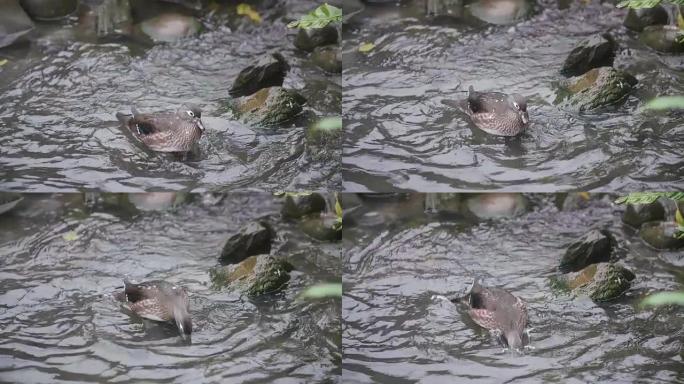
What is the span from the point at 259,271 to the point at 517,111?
1.07 m

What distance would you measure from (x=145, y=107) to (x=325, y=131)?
0.65 meters

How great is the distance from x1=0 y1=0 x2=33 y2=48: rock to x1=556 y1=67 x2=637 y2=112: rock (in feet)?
6.36

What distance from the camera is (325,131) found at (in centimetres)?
304

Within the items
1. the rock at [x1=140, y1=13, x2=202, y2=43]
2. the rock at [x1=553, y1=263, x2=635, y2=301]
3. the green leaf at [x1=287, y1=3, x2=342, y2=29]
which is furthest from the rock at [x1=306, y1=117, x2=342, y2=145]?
the rock at [x1=553, y1=263, x2=635, y2=301]

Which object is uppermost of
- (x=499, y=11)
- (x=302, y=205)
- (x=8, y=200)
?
(x=499, y=11)

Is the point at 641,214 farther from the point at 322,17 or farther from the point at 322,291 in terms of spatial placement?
the point at 322,17

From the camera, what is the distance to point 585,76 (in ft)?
9.91

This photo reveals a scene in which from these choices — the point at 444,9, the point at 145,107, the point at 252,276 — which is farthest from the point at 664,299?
the point at 145,107

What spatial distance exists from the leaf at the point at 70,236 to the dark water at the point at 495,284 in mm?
962

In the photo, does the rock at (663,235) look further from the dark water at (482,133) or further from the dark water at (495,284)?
the dark water at (482,133)

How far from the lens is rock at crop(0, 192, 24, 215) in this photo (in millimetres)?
2943

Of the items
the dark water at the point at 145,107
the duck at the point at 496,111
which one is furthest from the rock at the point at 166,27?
the duck at the point at 496,111

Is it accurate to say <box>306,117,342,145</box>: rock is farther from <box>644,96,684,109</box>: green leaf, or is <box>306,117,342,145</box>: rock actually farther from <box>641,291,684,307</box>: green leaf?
<box>641,291,684,307</box>: green leaf

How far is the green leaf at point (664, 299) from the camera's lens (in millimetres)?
2988
